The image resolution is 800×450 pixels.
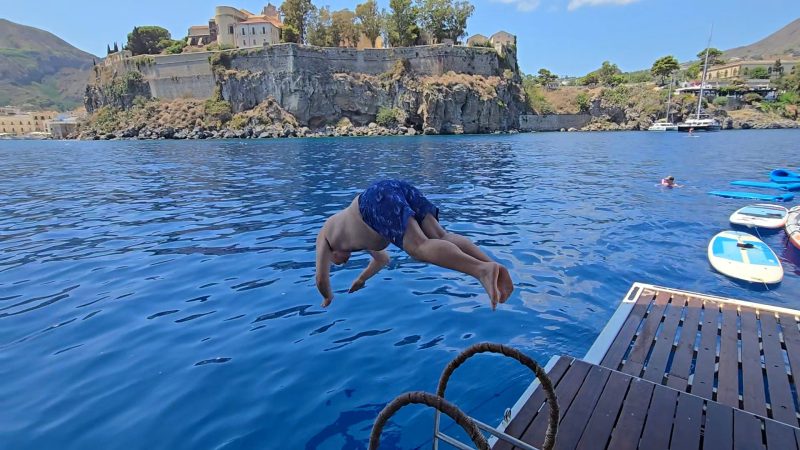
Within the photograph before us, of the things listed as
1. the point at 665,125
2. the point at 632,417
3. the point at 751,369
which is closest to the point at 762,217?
the point at 751,369

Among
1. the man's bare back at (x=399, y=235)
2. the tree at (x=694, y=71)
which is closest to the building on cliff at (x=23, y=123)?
the man's bare back at (x=399, y=235)

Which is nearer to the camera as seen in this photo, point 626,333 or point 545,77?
point 626,333

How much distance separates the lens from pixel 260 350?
6102 mm

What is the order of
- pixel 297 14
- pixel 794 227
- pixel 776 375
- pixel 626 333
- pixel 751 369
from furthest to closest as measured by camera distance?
pixel 297 14 → pixel 794 227 → pixel 626 333 → pixel 751 369 → pixel 776 375

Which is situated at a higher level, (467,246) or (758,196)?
(467,246)

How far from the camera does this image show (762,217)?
43.0 feet

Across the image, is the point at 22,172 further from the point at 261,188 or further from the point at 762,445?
the point at 762,445

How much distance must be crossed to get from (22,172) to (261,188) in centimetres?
2068

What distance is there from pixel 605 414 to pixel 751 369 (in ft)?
7.41

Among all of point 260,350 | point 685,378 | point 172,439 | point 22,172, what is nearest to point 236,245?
point 260,350

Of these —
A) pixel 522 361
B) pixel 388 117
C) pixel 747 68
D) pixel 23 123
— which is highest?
pixel 747 68

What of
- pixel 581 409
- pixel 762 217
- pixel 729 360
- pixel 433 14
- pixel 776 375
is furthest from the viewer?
pixel 433 14

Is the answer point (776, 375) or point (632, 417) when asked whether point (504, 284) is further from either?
point (776, 375)

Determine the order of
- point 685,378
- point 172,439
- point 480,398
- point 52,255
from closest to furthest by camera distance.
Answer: point 172,439 → point 685,378 → point 480,398 → point 52,255
